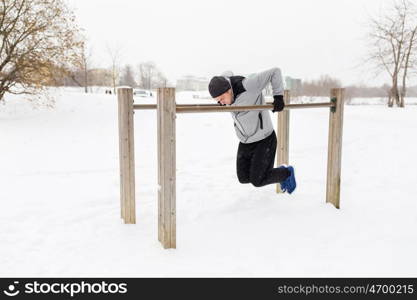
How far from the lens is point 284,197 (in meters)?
4.25

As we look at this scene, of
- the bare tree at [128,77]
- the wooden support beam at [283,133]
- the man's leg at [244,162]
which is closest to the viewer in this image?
the man's leg at [244,162]

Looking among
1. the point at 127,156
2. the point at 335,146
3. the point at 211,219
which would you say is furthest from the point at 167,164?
the point at 335,146

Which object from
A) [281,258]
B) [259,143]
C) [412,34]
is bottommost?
[281,258]

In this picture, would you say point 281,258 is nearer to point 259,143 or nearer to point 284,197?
point 259,143

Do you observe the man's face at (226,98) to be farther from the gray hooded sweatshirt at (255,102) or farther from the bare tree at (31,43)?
the bare tree at (31,43)

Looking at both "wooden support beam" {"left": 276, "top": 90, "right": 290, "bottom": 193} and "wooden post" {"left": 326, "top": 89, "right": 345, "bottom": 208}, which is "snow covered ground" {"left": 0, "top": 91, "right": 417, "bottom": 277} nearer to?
"wooden post" {"left": 326, "top": 89, "right": 345, "bottom": 208}

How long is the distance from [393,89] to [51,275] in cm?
2020

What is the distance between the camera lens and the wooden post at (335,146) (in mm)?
3857

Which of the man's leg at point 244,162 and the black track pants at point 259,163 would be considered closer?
the black track pants at point 259,163

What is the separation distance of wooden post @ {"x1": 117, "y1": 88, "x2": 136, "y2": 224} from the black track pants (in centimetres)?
107

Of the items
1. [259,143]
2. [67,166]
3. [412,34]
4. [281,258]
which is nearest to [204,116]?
[67,166]

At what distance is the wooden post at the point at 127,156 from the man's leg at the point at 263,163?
115 cm

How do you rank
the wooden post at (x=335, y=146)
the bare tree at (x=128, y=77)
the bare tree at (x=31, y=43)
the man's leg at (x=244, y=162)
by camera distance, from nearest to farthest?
1. the man's leg at (x=244, y=162)
2. the wooden post at (x=335, y=146)
3. the bare tree at (x=31, y=43)
4. the bare tree at (x=128, y=77)

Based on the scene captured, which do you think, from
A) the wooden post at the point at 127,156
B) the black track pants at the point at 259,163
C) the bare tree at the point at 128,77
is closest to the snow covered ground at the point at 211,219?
the wooden post at the point at 127,156
